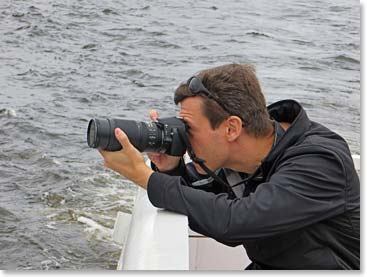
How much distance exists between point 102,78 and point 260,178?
7.04 m

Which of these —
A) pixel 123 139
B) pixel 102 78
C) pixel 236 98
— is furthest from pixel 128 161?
pixel 102 78

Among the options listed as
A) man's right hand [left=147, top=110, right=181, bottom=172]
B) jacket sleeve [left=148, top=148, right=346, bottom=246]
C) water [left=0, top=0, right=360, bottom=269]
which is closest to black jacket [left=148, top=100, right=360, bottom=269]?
jacket sleeve [left=148, top=148, right=346, bottom=246]

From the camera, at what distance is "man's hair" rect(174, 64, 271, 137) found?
201cm

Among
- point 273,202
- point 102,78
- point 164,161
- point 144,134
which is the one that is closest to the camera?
point 273,202

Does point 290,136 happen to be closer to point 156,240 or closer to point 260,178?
point 260,178

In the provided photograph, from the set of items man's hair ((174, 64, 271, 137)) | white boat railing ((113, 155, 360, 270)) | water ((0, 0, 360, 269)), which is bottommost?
water ((0, 0, 360, 269))

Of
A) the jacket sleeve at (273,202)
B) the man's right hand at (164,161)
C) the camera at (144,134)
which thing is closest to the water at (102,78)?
the man's right hand at (164,161)

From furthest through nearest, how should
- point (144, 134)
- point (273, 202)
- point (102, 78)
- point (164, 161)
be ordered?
1. point (102, 78)
2. point (164, 161)
3. point (144, 134)
4. point (273, 202)

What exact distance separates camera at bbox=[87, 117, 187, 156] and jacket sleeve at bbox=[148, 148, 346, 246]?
110 millimetres

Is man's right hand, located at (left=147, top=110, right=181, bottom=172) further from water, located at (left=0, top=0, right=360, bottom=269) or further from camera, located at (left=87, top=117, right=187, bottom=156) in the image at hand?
water, located at (left=0, top=0, right=360, bottom=269)

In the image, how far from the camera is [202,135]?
2027 millimetres

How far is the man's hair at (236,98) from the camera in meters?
2.01

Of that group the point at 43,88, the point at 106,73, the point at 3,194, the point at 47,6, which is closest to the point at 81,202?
the point at 3,194

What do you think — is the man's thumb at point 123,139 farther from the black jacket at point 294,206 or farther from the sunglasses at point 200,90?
the sunglasses at point 200,90
